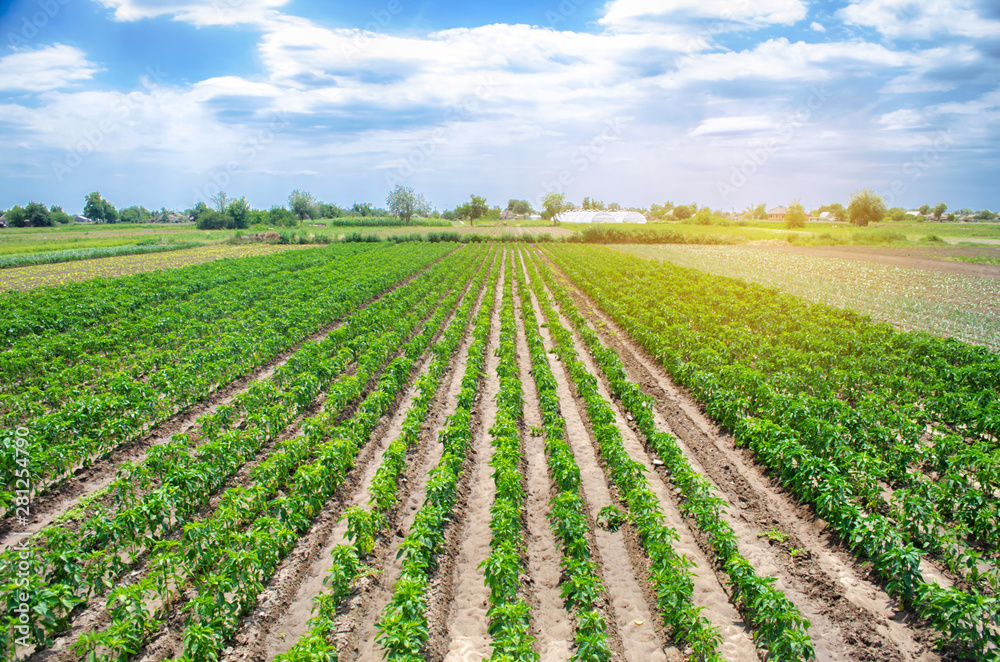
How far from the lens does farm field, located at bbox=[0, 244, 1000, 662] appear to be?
537 centimetres

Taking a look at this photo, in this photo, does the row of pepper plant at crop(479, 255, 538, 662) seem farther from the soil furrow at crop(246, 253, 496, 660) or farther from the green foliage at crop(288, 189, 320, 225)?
the green foliage at crop(288, 189, 320, 225)

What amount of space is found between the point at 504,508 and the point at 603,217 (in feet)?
436

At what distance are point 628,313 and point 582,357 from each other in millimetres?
6075

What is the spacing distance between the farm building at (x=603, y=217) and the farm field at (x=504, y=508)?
113895 millimetres

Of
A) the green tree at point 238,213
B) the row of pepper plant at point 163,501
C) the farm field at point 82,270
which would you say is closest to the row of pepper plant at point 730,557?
the row of pepper plant at point 163,501

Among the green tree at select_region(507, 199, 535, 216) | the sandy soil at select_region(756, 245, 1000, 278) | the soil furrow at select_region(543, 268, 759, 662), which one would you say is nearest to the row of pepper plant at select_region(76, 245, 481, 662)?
the soil furrow at select_region(543, 268, 759, 662)

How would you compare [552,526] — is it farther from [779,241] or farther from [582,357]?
[779,241]

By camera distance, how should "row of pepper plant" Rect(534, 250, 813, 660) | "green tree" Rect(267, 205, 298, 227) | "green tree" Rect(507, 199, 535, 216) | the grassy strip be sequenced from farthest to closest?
1. "green tree" Rect(507, 199, 535, 216)
2. "green tree" Rect(267, 205, 298, 227)
3. the grassy strip
4. "row of pepper plant" Rect(534, 250, 813, 660)

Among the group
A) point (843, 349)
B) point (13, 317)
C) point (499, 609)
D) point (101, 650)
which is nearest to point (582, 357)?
point (843, 349)

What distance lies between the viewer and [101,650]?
5.42 metres

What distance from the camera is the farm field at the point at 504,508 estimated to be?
17.6 feet

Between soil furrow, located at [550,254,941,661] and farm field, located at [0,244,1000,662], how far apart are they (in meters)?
0.04

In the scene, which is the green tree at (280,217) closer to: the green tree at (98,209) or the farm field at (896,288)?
the green tree at (98,209)

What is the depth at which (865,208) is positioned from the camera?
9269 centimetres
